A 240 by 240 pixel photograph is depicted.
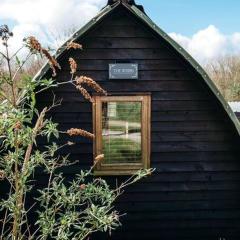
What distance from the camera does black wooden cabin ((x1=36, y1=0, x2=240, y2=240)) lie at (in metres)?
7.75

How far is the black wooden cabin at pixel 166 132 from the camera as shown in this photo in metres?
7.75

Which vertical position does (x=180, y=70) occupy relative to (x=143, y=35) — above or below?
below

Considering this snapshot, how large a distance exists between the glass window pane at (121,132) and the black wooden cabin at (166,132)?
0.19 metres

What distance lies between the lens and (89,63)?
7812 millimetres

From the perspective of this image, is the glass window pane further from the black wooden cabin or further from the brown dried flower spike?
the brown dried flower spike

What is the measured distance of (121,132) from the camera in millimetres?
7840

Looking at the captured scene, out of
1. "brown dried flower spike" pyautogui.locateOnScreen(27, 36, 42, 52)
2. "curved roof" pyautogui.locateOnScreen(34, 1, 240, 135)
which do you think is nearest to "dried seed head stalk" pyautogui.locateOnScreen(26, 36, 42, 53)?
"brown dried flower spike" pyautogui.locateOnScreen(27, 36, 42, 52)

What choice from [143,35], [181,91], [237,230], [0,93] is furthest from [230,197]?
[0,93]

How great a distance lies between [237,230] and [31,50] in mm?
6284

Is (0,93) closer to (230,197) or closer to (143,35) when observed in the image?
(143,35)

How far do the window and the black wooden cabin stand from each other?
75 mm

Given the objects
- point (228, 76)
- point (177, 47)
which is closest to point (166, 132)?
point (177, 47)

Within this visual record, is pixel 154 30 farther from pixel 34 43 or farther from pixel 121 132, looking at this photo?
pixel 34 43

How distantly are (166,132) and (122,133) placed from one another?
0.84 meters
